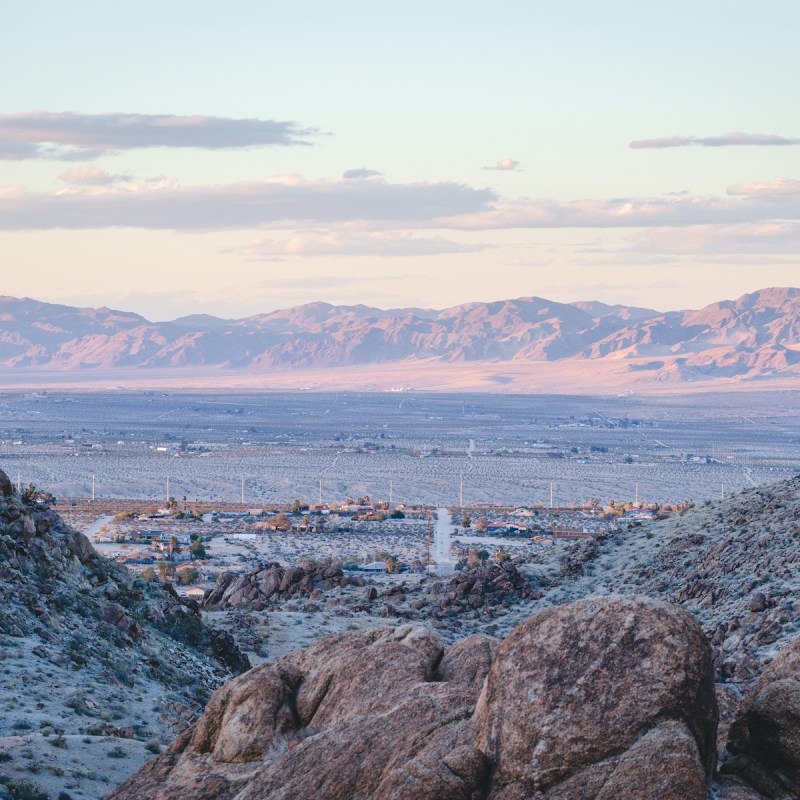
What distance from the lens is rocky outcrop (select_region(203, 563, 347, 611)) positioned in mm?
42312

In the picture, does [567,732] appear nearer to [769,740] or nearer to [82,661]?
[769,740]

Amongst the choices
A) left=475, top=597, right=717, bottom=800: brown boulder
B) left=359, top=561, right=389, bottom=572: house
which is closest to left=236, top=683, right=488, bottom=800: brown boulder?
left=475, top=597, right=717, bottom=800: brown boulder

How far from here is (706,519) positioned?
43938mm

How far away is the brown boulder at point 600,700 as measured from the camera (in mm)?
12508

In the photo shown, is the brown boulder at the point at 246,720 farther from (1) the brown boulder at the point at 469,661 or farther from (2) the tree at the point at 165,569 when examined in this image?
(2) the tree at the point at 165,569

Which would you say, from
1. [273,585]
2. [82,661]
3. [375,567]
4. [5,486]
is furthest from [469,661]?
[375,567]

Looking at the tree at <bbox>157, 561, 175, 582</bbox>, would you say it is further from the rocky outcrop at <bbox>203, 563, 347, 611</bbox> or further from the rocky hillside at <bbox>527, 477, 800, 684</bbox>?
the rocky hillside at <bbox>527, 477, 800, 684</bbox>

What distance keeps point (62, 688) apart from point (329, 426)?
175190mm

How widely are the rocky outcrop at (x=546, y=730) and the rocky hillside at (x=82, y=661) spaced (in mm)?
3918

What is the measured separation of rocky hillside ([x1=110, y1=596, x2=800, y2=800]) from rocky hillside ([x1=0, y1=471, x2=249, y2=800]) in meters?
3.80

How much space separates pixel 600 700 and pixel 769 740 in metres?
2.19

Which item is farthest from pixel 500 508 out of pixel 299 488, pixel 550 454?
pixel 550 454

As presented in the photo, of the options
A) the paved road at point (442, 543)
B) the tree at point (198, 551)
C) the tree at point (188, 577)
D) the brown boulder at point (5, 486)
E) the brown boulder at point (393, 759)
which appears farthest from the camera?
the tree at point (198, 551)

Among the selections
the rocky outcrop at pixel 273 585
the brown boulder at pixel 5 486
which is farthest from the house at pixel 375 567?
the brown boulder at pixel 5 486
